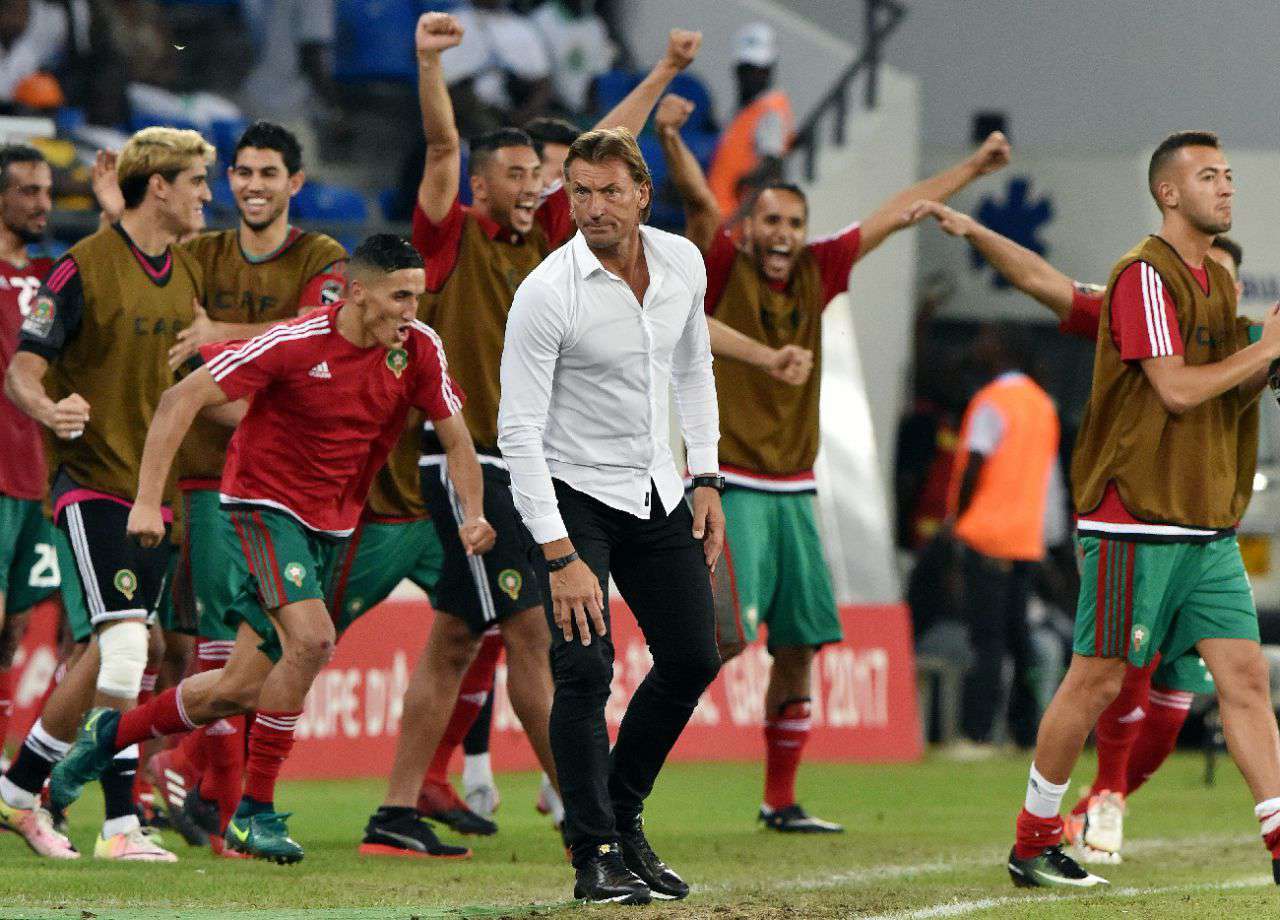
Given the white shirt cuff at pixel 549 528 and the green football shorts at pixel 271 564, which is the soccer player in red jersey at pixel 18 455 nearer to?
the green football shorts at pixel 271 564

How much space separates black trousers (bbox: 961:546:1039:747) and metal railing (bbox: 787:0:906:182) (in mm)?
4242

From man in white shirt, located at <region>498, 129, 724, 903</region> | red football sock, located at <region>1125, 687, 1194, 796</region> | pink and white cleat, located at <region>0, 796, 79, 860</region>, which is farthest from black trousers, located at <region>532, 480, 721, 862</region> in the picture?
red football sock, located at <region>1125, 687, 1194, 796</region>

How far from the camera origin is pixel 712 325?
8656 millimetres

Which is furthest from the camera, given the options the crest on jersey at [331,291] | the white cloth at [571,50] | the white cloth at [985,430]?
the white cloth at [571,50]

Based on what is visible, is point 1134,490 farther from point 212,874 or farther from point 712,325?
point 212,874

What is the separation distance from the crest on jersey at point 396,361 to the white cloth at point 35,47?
8587mm

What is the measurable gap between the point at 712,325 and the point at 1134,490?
6.47ft

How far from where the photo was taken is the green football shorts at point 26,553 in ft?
29.8

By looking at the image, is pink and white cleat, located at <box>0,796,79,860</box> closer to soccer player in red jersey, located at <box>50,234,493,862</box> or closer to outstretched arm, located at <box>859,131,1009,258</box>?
soccer player in red jersey, located at <box>50,234,493,862</box>

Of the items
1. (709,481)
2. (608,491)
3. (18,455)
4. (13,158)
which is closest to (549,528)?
(608,491)

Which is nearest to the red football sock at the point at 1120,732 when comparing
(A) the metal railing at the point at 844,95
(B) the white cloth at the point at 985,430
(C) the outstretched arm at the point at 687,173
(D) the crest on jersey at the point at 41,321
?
(C) the outstretched arm at the point at 687,173

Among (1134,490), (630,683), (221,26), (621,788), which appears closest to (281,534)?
(621,788)

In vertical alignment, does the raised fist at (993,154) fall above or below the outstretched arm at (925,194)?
above

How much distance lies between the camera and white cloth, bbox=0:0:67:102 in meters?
15.6
